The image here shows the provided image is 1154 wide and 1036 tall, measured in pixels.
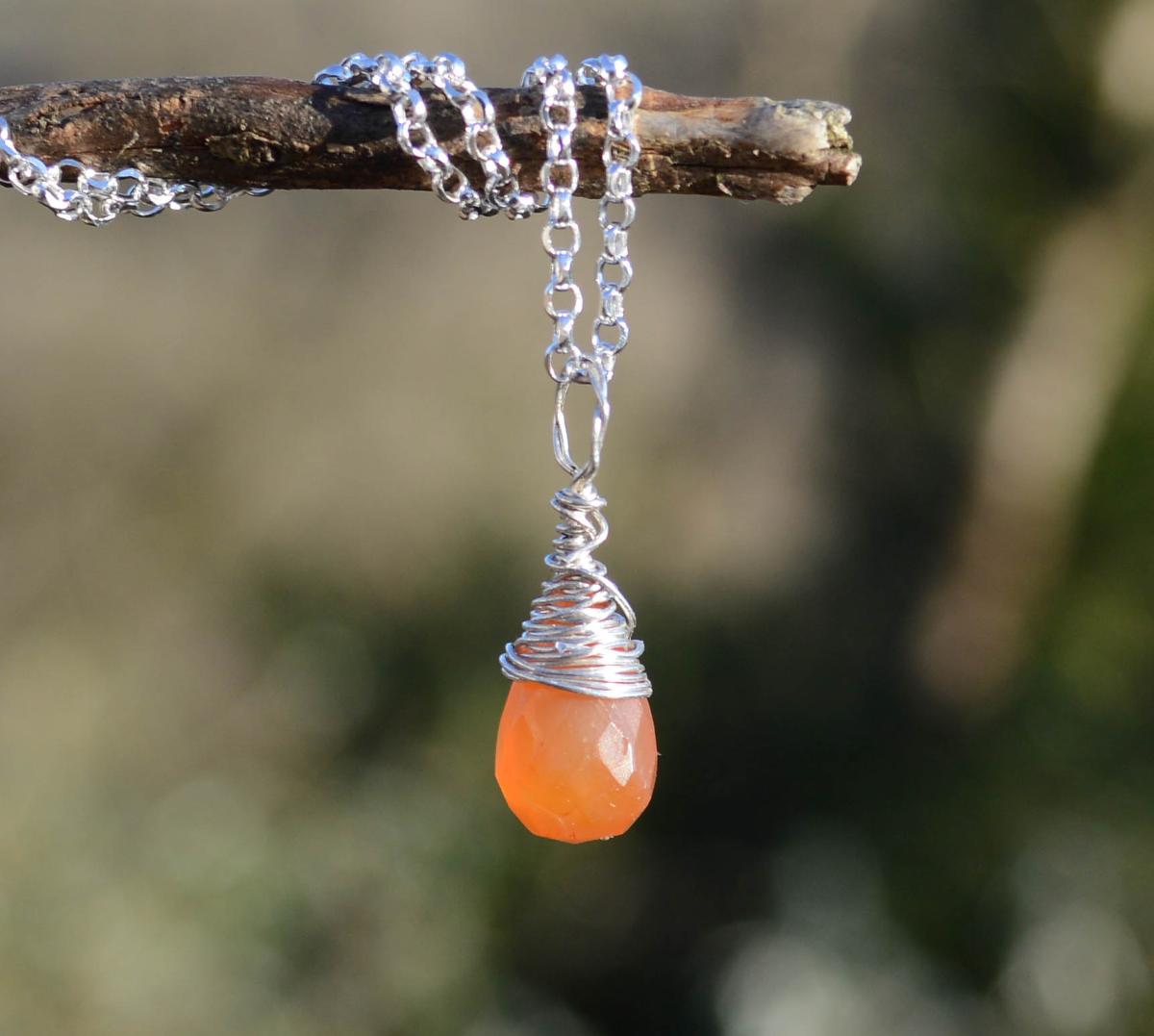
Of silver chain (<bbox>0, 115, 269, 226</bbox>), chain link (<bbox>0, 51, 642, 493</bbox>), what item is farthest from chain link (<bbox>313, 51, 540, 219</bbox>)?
silver chain (<bbox>0, 115, 269, 226</bbox>)

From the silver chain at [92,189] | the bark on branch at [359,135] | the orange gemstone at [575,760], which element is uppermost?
the bark on branch at [359,135]

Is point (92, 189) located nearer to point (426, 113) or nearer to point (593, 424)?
point (426, 113)

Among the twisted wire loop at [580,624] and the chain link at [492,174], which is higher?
the chain link at [492,174]

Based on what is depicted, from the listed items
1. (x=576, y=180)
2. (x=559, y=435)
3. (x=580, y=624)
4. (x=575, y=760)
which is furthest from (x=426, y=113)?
(x=575, y=760)

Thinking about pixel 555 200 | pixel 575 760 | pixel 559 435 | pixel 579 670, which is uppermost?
pixel 555 200

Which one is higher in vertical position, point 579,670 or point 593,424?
point 593,424

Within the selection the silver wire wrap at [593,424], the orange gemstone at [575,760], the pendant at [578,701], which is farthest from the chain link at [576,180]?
the orange gemstone at [575,760]

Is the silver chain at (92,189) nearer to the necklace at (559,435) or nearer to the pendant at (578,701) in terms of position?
the necklace at (559,435)

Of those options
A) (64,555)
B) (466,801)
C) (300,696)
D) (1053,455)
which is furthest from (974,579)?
(64,555)
